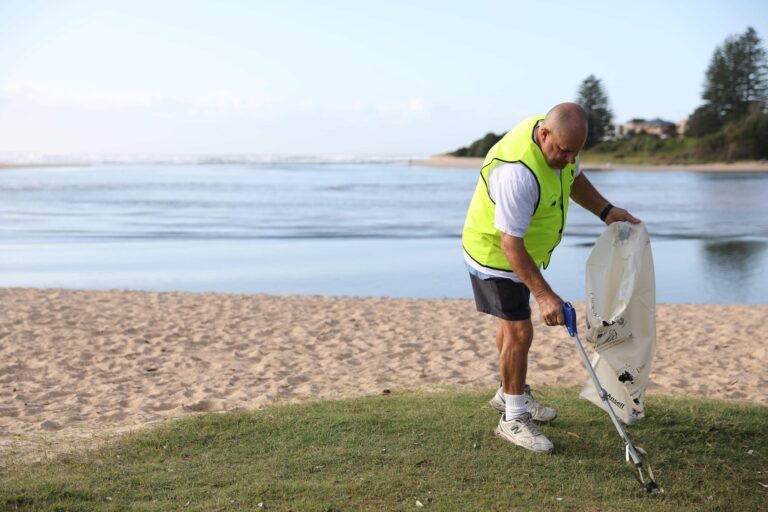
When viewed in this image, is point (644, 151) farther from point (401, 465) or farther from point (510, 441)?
point (401, 465)

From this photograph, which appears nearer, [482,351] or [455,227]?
[482,351]

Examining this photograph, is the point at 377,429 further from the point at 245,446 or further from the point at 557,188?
the point at 557,188

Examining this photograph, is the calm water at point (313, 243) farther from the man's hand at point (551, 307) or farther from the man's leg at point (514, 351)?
the man's hand at point (551, 307)

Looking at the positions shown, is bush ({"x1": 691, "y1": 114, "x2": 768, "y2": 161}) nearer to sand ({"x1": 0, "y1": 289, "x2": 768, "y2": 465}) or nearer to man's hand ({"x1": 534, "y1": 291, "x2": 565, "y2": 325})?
sand ({"x1": 0, "y1": 289, "x2": 768, "y2": 465})

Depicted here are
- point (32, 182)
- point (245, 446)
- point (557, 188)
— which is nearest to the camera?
point (557, 188)

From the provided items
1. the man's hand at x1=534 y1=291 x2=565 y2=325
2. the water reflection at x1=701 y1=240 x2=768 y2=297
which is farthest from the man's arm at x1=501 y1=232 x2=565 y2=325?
the water reflection at x1=701 y1=240 x2=768 y2=297

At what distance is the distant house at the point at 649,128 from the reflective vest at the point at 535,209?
99359 mm

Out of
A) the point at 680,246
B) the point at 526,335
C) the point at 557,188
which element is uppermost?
the point at 557,188

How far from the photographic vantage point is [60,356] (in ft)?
27.1

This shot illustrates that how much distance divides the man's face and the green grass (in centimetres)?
160

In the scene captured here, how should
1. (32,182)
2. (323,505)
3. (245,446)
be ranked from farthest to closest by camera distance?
(32,182) → (245,446) → (323,505)

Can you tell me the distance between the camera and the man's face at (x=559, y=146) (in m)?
4.20

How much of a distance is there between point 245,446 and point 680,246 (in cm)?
1712

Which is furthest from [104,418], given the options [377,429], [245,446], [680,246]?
[680,246]
